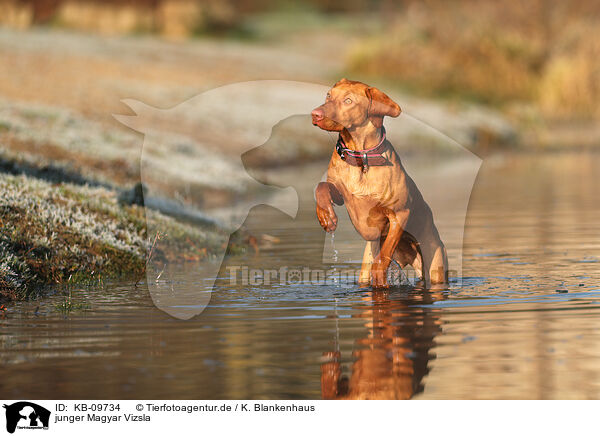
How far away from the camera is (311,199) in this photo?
21422 mm

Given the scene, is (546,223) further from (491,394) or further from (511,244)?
(491,394)

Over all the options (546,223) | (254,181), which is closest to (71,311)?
(546,223)

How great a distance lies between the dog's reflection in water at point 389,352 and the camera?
734 centimetres

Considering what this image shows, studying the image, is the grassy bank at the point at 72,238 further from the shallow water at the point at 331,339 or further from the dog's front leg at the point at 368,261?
the dog's front leg at the point at 368,261

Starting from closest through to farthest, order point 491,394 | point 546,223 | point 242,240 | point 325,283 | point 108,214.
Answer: point 491,394 < point 325,283 < point 108,214 < point 242,240 < point 546,223

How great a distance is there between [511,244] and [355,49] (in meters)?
30.3

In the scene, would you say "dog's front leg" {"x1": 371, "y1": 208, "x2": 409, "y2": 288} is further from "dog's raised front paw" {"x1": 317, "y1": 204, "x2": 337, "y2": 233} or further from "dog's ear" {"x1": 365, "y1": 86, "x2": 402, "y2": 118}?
"dog's ear" {"x1": 365, "y1": 86, "x2": 402, "y2": 118}

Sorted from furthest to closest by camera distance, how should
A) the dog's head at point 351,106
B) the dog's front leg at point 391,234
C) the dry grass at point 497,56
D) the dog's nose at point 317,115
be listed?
the dry grass at point 497,56, the dog's front leg at point 391,234, the dog's head at point 351,106, the dog's nose at point 317,115

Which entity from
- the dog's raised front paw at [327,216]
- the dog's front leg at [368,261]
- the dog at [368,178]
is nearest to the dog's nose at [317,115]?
the dog at [368,178]

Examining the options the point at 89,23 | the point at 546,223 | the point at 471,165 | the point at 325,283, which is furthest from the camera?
the point at 89,23

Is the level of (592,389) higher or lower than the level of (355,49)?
lower
